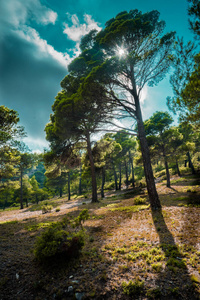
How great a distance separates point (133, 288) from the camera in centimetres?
246

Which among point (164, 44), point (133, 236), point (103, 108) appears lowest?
point (133, 236)

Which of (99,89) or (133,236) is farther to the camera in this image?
(99,89)

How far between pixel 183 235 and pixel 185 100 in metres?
6.65

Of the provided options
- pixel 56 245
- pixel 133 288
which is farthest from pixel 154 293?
pixel 56 245

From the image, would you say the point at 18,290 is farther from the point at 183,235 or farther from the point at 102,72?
the point at 102,72

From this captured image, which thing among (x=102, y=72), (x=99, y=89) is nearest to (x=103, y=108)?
(x=99, y=89)

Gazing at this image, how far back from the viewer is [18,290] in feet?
8.37

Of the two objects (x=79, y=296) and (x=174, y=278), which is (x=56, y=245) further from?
→ (x=174, y=278)

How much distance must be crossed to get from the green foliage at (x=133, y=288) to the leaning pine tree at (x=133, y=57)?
217 inches

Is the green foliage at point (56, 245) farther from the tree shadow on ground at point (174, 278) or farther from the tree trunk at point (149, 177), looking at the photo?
the tree trunk at point (149, 177)

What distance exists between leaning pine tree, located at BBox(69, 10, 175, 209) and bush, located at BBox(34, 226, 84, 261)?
556cm

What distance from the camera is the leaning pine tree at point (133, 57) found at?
7.36 meters

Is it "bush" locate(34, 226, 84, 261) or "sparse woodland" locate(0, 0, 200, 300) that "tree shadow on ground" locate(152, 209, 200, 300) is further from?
"bush" locate(34, 226, 84, 261)

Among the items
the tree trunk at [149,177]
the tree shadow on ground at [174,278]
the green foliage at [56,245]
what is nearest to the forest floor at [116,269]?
the tree shadow on ground at [174,278]
